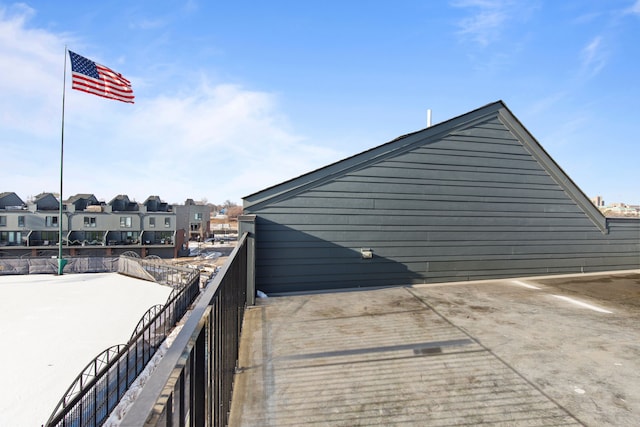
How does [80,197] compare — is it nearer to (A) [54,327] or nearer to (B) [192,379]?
(A) [54,327]

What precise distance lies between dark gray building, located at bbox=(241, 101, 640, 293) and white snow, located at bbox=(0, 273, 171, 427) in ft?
21.2

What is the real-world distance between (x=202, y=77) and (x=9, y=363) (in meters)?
9.98

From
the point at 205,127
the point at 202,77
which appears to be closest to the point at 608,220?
the point at 202,77

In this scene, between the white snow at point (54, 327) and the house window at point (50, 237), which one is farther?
the house window at point (50, 237)

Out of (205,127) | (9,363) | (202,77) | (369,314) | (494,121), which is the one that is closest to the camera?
(369,314)

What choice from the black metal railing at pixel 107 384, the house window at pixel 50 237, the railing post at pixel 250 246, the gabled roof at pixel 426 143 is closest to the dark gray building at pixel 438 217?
the gabled roof at pixel 426 143

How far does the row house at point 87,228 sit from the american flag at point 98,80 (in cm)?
1287

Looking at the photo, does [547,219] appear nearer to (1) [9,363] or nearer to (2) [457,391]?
(2) [457,391]

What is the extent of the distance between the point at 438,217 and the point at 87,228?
93.0 ft

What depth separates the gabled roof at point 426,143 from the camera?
5.14 meters

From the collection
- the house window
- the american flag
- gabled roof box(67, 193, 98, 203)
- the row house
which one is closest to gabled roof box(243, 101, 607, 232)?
the american flag

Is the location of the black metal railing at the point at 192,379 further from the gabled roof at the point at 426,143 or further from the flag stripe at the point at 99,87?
the flag stripe at the point at 99,87

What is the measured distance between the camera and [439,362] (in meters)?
2.81

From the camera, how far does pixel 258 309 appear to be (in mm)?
4398
